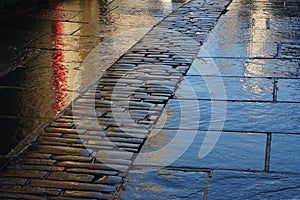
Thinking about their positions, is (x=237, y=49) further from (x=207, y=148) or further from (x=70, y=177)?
(x=70, y=177)

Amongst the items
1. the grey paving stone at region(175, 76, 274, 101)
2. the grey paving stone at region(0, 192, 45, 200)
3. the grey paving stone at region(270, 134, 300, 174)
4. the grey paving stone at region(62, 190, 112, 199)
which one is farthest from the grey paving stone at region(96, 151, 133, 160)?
the grey paving stone at region(175, 76, 274, 101)

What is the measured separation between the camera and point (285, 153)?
4418mm

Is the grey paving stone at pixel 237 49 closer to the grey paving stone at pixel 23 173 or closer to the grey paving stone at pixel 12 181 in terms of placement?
the grey paving stone at pixel 23 173

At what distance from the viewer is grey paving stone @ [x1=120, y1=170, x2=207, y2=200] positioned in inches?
148

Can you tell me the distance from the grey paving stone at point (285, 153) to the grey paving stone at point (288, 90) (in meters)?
1.06

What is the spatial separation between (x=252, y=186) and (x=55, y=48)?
4.59 meters

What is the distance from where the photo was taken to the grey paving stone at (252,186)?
376cm

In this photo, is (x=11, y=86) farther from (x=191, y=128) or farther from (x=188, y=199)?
(x=188, y=199)

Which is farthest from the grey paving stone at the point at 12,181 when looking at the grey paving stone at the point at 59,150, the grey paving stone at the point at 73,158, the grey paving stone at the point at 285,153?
the grey paving stone at the point at 285,153

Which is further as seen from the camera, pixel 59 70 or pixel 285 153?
pixel 59 70

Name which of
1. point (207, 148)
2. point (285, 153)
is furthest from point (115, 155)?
point (285, 153)

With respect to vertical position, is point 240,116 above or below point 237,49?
above

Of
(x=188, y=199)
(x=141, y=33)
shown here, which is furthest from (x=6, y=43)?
(x=188, y=199)

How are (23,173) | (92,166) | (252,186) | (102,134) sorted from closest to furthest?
(252,186)
(23,173)
(92,166)
(102,134)
